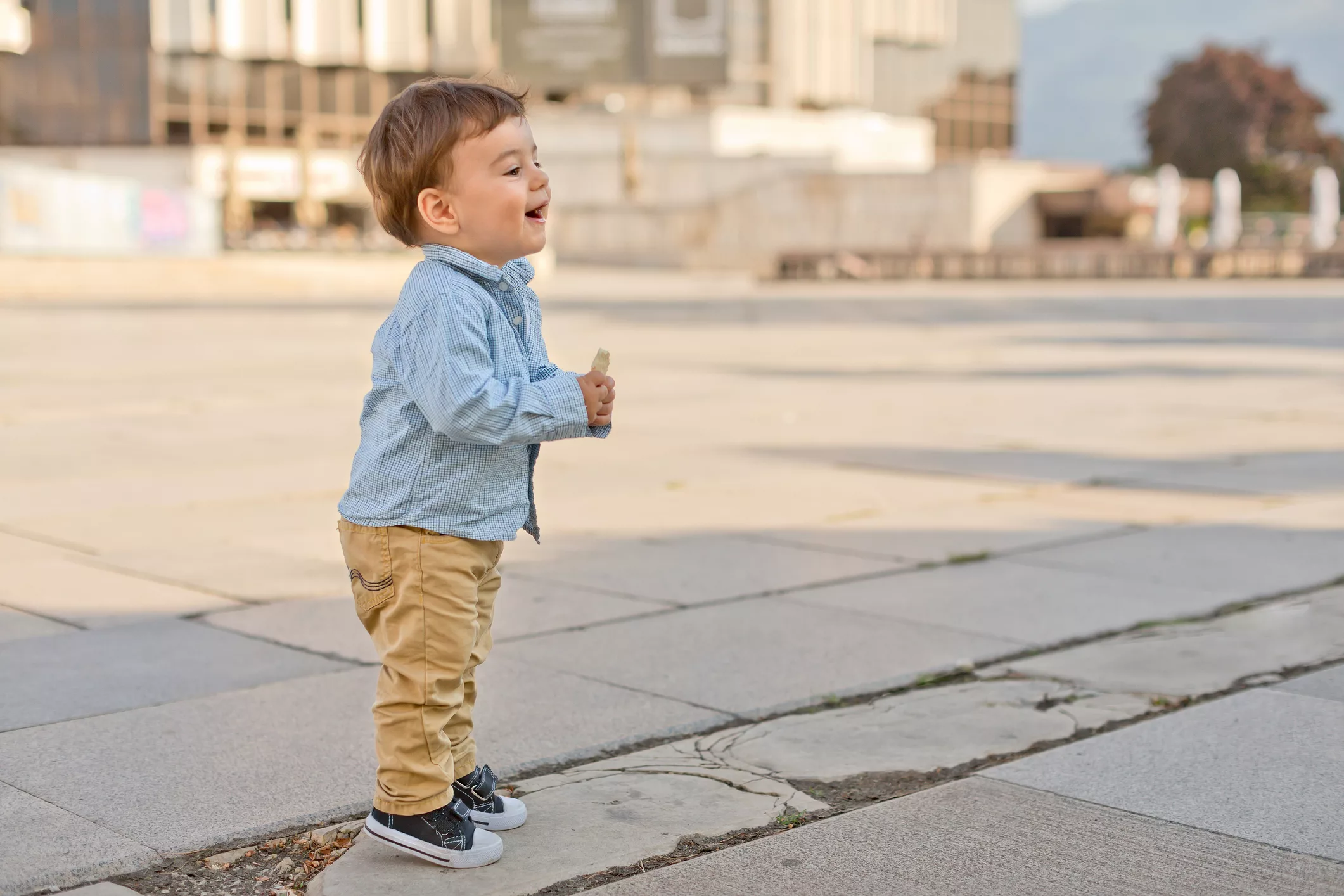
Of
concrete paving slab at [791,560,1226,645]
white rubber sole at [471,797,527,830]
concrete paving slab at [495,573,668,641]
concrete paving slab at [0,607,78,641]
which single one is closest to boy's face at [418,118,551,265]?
white rubber sole at [471,797,527,830]

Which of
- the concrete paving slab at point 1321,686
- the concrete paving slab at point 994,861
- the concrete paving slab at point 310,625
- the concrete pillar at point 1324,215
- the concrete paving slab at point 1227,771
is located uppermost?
the concrete pillar at point 1324,215

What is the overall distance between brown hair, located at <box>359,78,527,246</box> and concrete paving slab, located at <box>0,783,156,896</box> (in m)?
1.34

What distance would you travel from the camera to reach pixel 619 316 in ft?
82.0

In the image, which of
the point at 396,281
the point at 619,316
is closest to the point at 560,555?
the point at 619,316

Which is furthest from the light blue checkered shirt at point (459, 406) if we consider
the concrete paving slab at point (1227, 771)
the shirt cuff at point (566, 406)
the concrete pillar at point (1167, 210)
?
the concrete pillar at point (1167, 210)

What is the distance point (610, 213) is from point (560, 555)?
4728cm

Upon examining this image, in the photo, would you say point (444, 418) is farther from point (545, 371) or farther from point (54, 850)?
point (54, 850)

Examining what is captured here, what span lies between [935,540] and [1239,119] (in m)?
77.9

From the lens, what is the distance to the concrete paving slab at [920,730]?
3836 mm

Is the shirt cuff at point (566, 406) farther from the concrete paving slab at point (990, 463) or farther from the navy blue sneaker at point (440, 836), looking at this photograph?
the concrete paving slab at point (990, 463)

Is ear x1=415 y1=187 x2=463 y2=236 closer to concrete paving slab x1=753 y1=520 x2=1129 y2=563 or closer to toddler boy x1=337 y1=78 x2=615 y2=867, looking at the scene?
toddler boy x1=337 y1=78 x2=615 y2=867

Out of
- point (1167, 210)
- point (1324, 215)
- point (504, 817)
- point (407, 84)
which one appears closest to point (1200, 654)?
point (504, 817)

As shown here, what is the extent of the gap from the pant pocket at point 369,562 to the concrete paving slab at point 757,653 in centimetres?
154

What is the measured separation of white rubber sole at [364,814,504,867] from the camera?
119 inches
